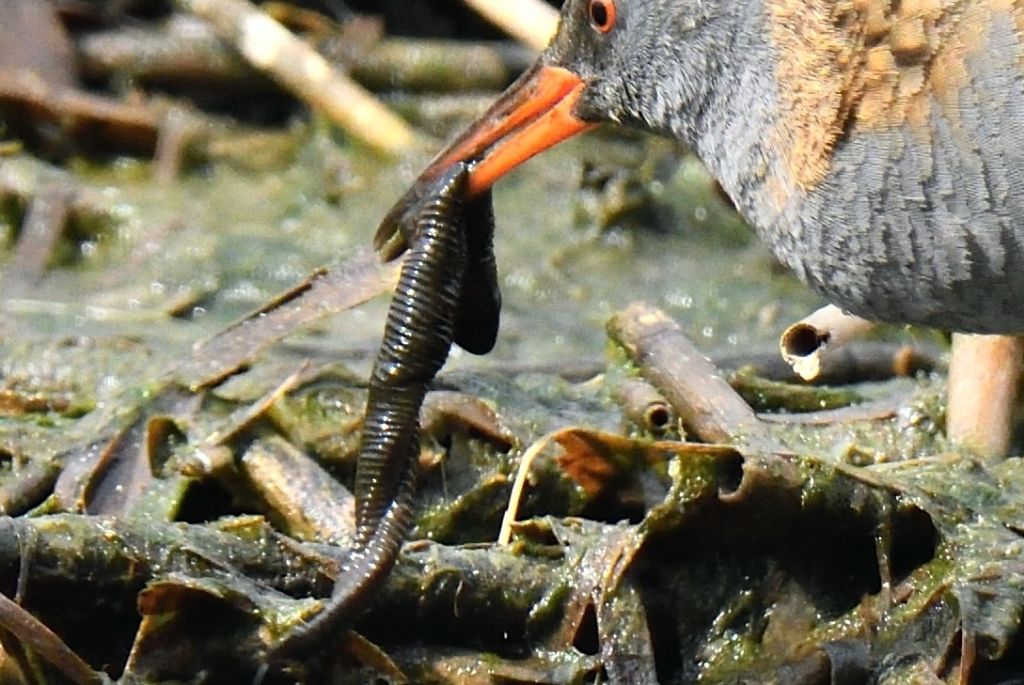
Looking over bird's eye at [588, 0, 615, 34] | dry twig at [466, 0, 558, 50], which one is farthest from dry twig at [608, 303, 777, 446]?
dry twig at [466, 0, 558, 50]

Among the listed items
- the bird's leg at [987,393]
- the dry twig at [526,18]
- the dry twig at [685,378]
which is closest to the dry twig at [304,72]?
the dry twig at [526,18]

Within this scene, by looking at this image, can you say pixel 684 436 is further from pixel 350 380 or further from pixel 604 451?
pixel 350 380

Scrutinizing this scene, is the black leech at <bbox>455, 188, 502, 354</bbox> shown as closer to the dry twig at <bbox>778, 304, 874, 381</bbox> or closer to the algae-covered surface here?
the algae-covered surface

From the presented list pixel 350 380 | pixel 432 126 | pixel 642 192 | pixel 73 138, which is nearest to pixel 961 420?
pixel 350 380

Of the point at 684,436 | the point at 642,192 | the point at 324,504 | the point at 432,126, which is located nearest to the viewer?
the point at 324,504

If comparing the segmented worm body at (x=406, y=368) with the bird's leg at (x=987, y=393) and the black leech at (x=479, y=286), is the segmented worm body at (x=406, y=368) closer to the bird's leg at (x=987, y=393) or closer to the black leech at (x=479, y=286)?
the black leech at (x=479, y=286)

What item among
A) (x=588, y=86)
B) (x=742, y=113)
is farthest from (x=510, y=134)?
(x=742, y=113)
